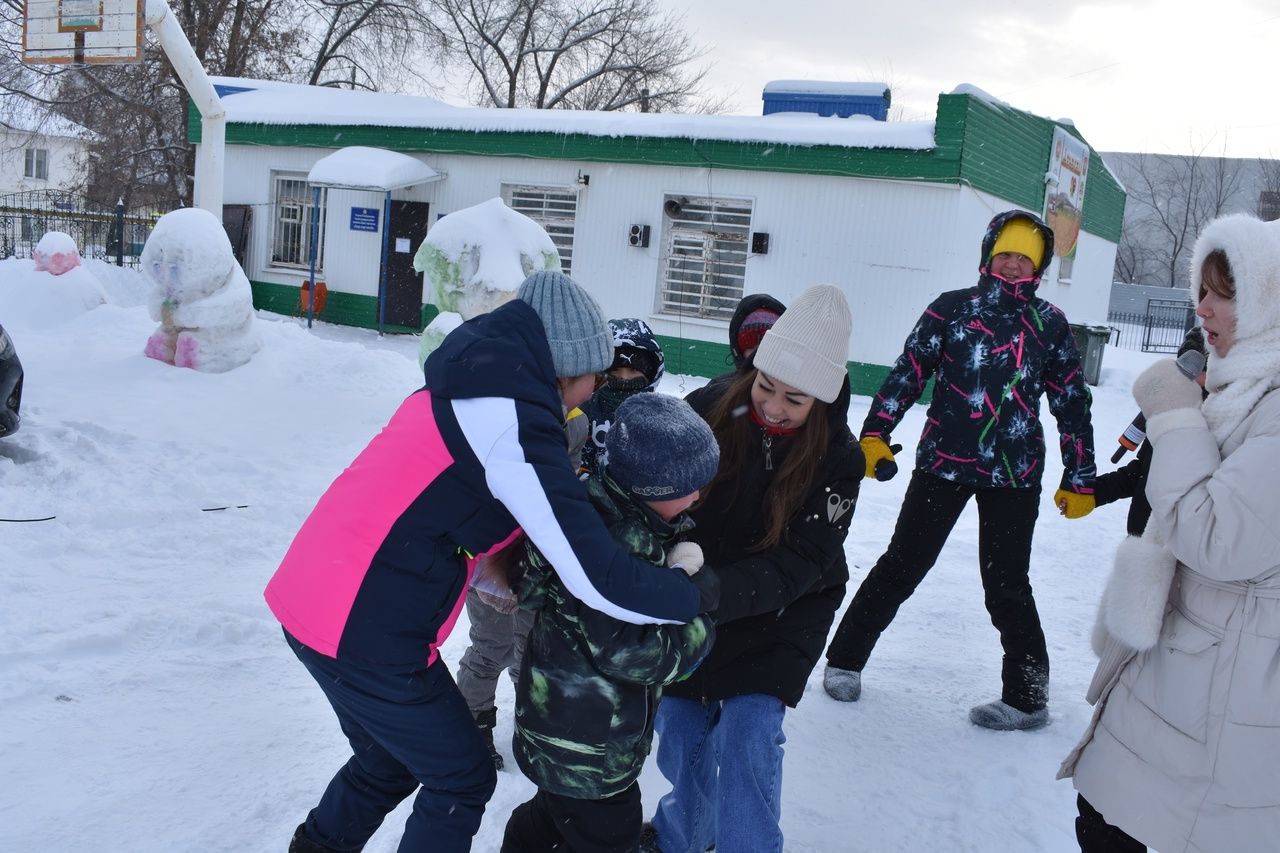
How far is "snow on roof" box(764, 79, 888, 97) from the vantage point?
15719 millimetres

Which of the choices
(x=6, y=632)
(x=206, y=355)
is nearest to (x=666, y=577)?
(x=6, y=632)

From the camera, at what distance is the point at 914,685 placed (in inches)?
157

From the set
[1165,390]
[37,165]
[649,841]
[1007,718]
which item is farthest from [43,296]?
[37,165]

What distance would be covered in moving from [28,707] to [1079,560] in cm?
550

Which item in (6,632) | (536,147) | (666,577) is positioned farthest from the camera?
(536,147)

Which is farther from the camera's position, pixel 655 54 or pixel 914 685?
pixel 655 54

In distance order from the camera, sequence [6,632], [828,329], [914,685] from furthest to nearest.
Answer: [914,685]
[6,632]
[828,329]

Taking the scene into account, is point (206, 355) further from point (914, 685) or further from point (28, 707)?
point (914, 685)

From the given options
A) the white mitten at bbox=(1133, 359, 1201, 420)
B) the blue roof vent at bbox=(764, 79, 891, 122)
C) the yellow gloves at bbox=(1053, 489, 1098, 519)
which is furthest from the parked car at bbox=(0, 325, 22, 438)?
the blue roof vent at bbox=(764, 79, 891, 122)

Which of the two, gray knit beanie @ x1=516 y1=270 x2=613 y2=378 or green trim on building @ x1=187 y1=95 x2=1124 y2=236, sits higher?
green trim on building @ x1=187 y1=95 x2=1124 y2=236

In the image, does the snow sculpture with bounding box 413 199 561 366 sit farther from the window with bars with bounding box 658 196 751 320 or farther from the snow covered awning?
the snow covered awning

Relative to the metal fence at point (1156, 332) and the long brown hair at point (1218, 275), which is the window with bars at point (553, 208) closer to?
the long brown hair at point (1218, 275)

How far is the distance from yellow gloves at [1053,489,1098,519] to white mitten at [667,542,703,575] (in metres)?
1.71

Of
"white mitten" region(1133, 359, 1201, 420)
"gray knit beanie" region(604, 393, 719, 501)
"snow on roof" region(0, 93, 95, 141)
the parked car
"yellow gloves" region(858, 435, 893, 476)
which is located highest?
"snow on roof" region(0, 93, 95, 141)
